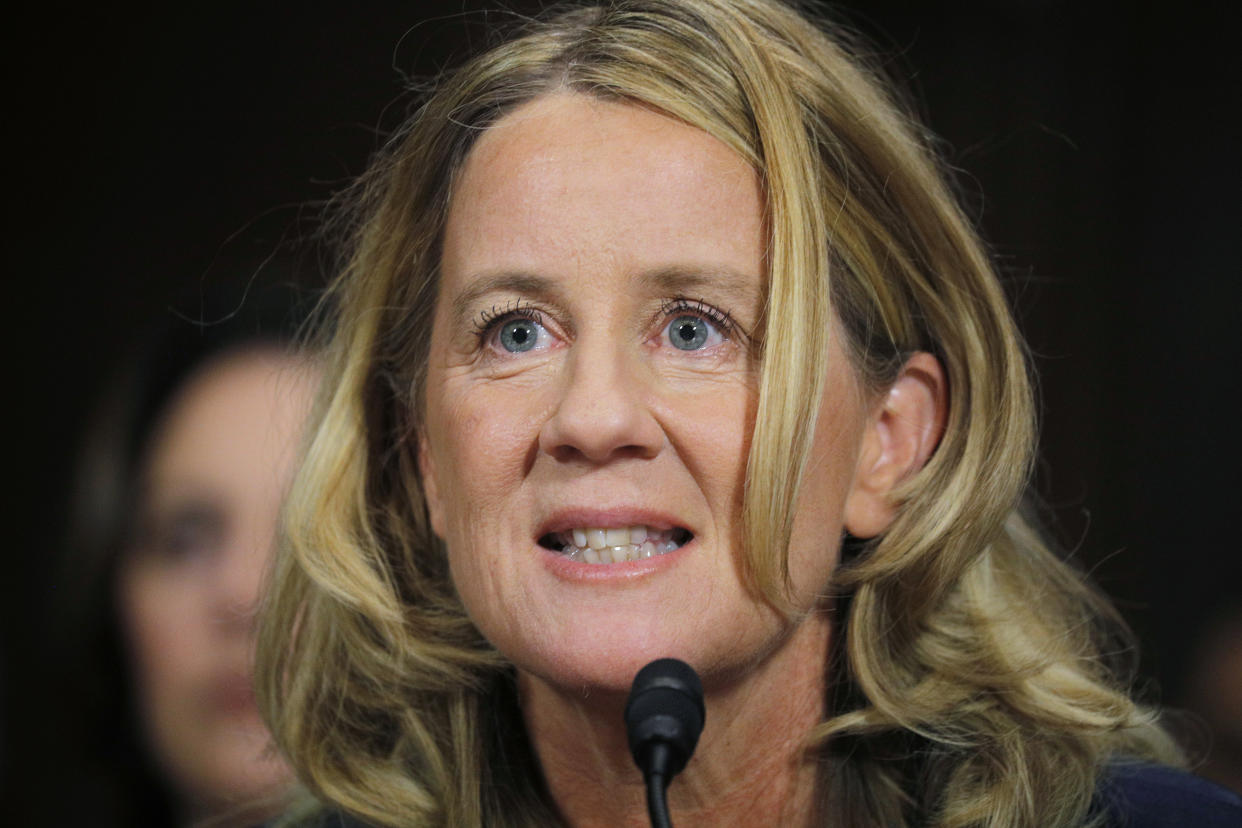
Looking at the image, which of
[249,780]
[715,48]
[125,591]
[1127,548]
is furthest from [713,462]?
[1127,548]

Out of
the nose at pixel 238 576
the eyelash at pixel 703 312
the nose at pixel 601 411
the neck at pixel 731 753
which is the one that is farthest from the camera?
the nose at pixel 238 576

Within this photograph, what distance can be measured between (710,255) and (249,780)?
174 cm

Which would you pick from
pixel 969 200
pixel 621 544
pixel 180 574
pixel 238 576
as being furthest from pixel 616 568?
pixel 969 200

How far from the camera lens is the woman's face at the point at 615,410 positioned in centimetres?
174

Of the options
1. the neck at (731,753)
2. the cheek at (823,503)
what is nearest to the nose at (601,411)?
the cheek at (823,503)

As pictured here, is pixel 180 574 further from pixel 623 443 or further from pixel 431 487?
pixel 623 443

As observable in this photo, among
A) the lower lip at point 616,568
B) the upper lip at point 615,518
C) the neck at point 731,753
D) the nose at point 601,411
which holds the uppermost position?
the nose at point 601,411

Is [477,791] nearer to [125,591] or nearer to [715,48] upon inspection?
[715,48]

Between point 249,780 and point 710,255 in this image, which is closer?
point 710,255

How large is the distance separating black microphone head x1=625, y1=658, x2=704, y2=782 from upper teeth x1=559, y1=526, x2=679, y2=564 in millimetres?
193

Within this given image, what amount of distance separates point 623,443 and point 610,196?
0.33 metres

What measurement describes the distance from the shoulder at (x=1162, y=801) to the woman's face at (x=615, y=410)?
519mm

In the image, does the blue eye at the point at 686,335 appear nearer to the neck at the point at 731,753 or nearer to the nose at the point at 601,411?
the nose at the point at 601,411

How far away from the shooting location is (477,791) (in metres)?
2.10
